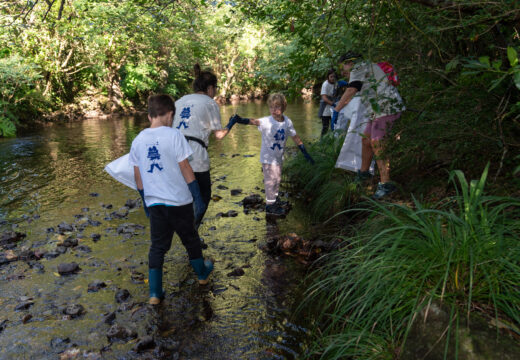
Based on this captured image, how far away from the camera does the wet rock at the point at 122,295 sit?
12.9 feet

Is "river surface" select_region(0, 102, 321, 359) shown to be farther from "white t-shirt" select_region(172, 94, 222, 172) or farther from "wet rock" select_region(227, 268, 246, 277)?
"white t-shirt" select_region(172, 94, 222, 172)

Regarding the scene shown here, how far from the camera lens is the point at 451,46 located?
4027 mm

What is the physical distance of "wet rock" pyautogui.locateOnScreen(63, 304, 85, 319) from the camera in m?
3.67

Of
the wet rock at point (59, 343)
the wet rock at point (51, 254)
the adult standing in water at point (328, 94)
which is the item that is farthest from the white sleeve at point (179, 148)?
the adult standing in water at point (328, 94)

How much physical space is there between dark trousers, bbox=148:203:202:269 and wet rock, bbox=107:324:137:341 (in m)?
0.67

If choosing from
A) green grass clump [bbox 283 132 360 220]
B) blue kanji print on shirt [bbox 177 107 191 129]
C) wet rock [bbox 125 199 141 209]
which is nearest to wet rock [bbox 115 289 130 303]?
blue kanji print on shirt [bbox 177 107 191 129]

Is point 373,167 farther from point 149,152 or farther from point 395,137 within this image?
point 149,152

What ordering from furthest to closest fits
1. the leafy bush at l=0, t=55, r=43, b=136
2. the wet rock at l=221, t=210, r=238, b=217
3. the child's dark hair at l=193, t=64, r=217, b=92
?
the leafy bush at l=0, t=55, r=43, b=136, the wet rock at l=221, t=210, r=238, b=217, the child's dark hair at l=193, t=64, r=217, b=92

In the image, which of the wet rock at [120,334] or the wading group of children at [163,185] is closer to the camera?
the wet rock at [120,334]

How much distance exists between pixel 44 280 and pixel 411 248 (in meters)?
3.98

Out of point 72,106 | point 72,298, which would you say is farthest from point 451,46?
point 72,106

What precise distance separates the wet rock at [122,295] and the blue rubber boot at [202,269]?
726 millimetres

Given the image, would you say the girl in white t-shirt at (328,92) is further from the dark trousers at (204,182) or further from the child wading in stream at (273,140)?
the dark trousers at (204,182)

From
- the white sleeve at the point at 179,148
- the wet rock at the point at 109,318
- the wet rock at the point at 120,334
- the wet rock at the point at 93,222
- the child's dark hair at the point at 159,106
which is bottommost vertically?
the wet rock at the point at 93,222
